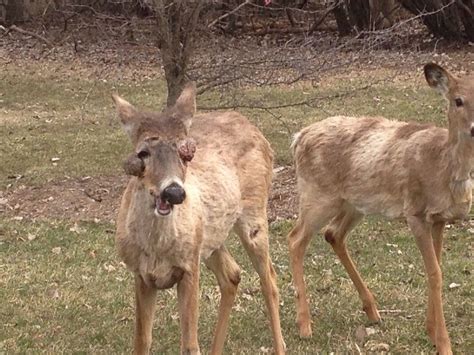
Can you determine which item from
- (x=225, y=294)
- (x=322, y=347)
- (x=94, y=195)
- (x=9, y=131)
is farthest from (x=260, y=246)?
(x=9, y=131)

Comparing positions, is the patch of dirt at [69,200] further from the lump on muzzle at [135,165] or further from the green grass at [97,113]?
the lump on muzzle at [135,165]

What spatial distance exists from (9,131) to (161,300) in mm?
9063

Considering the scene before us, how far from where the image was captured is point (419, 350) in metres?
6.08

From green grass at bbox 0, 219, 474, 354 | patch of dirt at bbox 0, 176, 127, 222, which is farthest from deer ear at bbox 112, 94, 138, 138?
patch of dirt at bbox 0, 176, 127, 222

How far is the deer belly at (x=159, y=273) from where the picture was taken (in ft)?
16.2

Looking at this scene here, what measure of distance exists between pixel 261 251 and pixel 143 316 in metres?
1.17

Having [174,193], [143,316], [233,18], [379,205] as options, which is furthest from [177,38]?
[233,18]

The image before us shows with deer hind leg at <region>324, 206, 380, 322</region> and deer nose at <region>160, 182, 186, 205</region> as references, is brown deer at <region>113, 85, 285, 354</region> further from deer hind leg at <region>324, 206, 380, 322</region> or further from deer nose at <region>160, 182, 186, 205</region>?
deer hind leg at <region>324, 206, 380, 322</region>

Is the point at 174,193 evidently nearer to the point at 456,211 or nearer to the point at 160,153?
the point at 160,153

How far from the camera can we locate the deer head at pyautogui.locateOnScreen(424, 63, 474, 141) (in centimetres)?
587

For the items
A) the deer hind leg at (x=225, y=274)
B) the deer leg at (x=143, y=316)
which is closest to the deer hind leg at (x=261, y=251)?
the deer hind leg at (x=225, y=274)

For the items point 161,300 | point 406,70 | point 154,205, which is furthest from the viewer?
point 406,70

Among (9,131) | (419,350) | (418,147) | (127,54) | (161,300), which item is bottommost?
(9,131)

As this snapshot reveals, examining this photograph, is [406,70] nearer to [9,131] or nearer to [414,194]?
[9,131]
